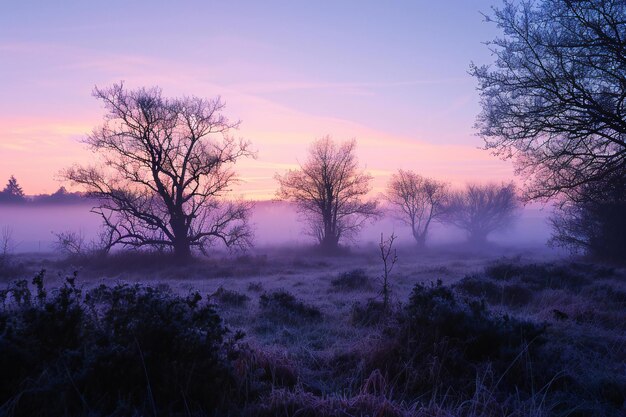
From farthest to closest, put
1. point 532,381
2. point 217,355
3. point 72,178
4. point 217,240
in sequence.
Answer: point 217,240 < point 72,178 < point 532,381 < point 217,355

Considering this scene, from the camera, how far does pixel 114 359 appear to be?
10.5ft

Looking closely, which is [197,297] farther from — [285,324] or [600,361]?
[600,361]

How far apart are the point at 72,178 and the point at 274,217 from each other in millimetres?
57380

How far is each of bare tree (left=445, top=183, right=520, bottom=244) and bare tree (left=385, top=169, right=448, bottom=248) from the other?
9572mm

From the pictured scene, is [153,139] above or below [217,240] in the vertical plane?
above

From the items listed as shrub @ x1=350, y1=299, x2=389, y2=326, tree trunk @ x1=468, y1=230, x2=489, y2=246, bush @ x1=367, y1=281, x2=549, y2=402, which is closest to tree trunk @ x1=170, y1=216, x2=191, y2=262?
shrub @ x1=350, y1=299, x2=389, y2=326

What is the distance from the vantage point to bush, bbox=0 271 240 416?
2.98m

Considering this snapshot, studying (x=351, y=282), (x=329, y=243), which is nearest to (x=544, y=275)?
(x=351, y=282)

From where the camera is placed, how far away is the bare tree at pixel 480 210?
65312 mm

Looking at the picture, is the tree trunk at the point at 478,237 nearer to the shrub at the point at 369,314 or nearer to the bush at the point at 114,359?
the shrub at the point at 369,314

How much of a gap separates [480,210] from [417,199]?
1631 cm

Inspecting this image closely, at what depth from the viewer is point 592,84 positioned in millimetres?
9594

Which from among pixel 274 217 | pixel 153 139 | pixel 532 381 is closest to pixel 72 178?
pixel 153 139

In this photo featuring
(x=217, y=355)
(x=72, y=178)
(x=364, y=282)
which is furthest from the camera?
(x=72, y=178)
